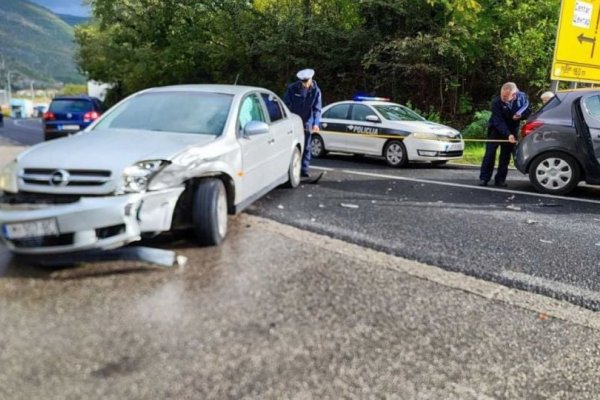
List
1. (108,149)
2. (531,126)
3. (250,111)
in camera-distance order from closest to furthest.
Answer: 1. (108,149)
2. (250,111)
3. (531,126)

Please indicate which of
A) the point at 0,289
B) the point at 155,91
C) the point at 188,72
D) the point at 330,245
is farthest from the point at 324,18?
the point at 0,289

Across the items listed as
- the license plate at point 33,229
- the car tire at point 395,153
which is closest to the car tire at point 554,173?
the car tire at point 395,153

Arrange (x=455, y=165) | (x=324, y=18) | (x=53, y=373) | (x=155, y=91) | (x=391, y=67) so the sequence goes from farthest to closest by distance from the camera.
Result: (x=324, y=18) < (x=391, y=67) < (x=455, y=165) < (x=155, y=91) < (x=53, y=373)

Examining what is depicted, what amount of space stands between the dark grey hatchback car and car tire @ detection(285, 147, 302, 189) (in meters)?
3.37

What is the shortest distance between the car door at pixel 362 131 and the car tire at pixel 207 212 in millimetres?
6515

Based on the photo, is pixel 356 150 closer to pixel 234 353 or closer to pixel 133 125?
pixel 133 125

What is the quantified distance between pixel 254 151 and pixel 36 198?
2230 mm

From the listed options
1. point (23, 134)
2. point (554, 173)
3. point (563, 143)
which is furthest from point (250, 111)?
point (23, 134)

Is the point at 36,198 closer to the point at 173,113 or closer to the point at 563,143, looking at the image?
the point at 173,113

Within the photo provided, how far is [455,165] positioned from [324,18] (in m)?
9.86

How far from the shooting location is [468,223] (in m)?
5.68

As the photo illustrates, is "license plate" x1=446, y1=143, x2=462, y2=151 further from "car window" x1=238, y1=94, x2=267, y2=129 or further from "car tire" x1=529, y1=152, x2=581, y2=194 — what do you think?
"car window" x1=238, y1=94, x2=267, y2=129

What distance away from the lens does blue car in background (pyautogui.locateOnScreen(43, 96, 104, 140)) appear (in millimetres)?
14258

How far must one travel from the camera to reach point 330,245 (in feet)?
15.6
